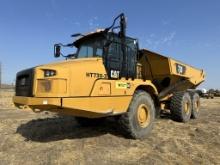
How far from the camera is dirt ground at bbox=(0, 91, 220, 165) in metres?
5.90

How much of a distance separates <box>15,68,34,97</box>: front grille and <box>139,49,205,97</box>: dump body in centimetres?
449

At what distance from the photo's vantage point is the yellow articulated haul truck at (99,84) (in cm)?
590

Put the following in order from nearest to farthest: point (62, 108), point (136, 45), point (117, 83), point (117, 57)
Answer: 1. point (62, 108)
2. point (117, 83)
3. point (117, 57)
4. point (136, 45)

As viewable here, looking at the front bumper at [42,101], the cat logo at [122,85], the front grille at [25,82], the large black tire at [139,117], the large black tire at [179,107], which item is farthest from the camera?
the large black tire at [179,107]

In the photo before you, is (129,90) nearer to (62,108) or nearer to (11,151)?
(62,108)

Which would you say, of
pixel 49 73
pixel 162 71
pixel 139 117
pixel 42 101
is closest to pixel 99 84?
pixel 49 73

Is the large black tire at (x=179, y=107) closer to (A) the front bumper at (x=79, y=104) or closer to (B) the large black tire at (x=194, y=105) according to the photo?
(B) the large black tire at (x=194, y=105)

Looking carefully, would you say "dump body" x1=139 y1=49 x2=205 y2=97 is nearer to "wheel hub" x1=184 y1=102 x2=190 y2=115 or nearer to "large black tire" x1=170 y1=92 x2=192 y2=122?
"large black tire" x1=170 y1=92 x2=192 y2=122

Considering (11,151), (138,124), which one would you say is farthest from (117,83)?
(11,151)

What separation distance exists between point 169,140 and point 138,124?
0.85 meters

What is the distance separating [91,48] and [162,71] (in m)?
3.40

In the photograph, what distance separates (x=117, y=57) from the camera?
748 centimetres

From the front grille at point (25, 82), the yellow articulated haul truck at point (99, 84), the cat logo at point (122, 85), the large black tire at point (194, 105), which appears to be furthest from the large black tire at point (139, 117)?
the large black tire at point (194, 105)

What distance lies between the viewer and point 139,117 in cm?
772
